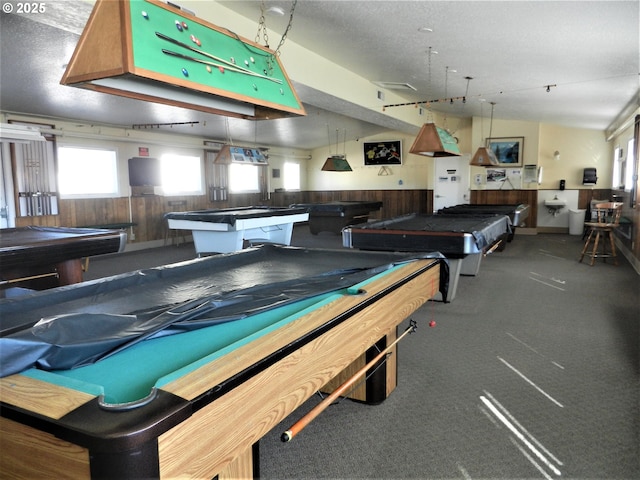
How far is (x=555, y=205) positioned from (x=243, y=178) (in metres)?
7.68

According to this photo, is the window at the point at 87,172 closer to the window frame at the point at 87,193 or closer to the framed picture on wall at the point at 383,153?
the window frame at the point at 87,193

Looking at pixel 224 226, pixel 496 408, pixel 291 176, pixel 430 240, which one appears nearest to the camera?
pixel 496 408

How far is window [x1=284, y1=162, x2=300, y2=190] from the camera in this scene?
13.6 metres

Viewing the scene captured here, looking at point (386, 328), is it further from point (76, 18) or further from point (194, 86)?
point (76, 18)

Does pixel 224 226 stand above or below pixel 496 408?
above

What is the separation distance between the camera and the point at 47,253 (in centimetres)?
349

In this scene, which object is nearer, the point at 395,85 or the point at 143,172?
the point at 395,85

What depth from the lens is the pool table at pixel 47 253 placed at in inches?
131

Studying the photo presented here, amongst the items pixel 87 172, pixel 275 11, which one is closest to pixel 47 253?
pixel 275 11

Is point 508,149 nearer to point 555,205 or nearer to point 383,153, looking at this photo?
point 555,205

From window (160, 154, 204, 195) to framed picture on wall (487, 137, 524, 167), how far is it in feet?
22.9

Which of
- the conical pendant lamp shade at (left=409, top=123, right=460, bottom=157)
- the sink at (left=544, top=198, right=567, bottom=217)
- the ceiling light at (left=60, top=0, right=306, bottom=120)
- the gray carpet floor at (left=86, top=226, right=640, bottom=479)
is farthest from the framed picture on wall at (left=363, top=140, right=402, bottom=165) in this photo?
the ceiling light at (left=60, top=0, right=306, bottom=120)

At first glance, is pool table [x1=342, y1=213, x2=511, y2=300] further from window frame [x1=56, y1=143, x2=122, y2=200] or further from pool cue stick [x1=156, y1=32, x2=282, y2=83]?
window frame [x1=56, y1=143, x2=122, y2=200]

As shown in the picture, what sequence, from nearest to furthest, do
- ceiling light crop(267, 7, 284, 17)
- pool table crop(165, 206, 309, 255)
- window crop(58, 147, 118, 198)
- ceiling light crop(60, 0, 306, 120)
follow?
1. ceiling light crop(60, 0, 306, 120)
2. ceiling light crop(267, 7, 284, 17)
3. pool table crop(165, 206, 309, 255)
4. window crop(58, 147, 118, 198)
